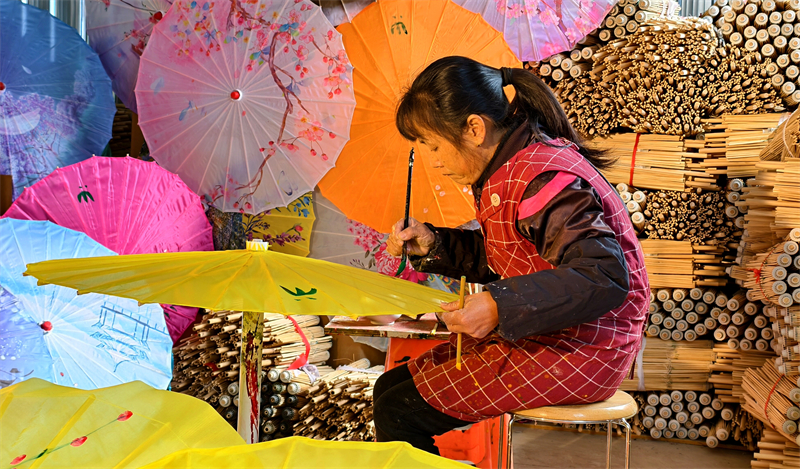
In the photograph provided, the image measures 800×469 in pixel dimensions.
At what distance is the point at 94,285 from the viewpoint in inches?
61.2

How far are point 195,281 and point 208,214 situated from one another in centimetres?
324

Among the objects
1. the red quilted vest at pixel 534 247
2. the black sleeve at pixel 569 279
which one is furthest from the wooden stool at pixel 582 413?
the black sleeve at pixel 569 279

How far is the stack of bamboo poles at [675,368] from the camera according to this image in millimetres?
4004

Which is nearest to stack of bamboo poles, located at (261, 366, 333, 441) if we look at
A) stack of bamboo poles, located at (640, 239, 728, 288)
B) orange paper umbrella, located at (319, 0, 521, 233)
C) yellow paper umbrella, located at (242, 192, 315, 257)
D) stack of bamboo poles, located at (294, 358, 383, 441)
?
stack of bamboo poles, located at (294, 358, 383, 441)

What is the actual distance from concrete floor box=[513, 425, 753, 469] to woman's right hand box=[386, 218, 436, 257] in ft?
6.29

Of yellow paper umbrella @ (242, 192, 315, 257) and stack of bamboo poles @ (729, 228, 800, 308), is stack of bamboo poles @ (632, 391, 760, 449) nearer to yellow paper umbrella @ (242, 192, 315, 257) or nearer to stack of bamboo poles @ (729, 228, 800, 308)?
stack of bamboo poles @ (729, 228, 800, 308)

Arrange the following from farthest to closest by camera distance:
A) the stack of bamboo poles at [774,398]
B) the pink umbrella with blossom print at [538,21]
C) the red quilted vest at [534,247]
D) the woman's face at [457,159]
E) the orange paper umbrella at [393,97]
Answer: the pink umbrella with blossom print at [538,21] → the orange paper umbrella at [393,97] → the stack of bamboo poles at [774,398] → the woman's face at [457,159] → the red quilted vest at [534,247]

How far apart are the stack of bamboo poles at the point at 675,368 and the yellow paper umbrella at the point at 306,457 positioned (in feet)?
11.5

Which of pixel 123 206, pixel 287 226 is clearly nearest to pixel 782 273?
pixel 287 226

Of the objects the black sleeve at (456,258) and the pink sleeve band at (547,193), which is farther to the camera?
the black sleeve at (456,258)

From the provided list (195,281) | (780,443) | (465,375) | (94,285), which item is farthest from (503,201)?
(780,443)

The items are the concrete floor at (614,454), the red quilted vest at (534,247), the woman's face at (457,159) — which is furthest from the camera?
the concrete floor at (614,454)

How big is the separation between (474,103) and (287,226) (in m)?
2.74

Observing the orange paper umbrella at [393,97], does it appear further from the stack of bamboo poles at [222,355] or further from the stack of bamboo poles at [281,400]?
the stack of bamboo poles at [281,400]
